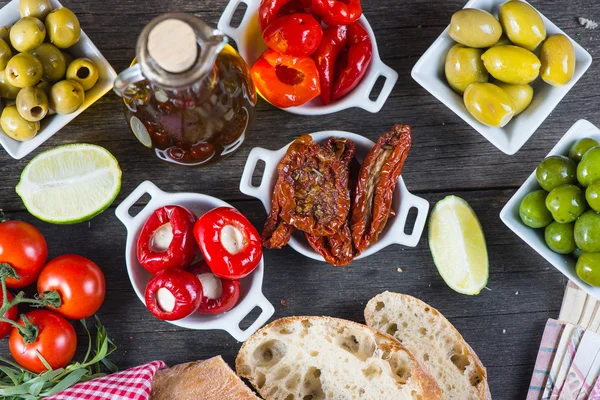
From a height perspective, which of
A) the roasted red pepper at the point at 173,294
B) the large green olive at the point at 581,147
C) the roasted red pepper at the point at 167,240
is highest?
the large green olive at the point at 581,147

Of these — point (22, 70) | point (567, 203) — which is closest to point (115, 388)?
point (22, 70)

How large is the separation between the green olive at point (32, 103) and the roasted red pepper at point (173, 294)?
A: 466 millimetres

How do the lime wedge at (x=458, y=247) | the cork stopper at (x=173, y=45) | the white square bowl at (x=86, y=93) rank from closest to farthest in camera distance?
the cork stopper at (x=173, y=45) → the white square bowl at (x=86, y=93) → the lime wedge at (x=458, y=247)

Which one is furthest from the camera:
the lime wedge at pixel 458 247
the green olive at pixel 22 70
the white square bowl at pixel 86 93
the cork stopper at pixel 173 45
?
the lime wedge at pixel 458 247

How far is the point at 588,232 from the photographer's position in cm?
157

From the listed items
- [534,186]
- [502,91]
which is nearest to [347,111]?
[502,91]

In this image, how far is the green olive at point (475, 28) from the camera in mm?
1599

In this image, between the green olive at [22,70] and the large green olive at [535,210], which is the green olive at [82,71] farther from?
the large green olive at [535,210]

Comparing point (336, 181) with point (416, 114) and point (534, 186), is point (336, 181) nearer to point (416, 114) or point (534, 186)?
point (416, 114)

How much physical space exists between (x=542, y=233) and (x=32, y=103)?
4.19 feet

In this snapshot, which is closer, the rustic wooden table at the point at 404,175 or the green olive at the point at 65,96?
the green olive at the point at 65,96

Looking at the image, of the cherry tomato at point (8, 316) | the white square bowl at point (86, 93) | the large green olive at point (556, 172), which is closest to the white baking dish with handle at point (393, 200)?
the large green olive at point (556, 172)

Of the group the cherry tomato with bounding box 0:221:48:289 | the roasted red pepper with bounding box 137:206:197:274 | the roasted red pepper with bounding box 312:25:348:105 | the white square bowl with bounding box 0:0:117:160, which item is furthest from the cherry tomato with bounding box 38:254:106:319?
the roasted red pepper with bounding box 312:25:348:105

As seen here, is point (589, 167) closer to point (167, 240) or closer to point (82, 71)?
point (167, 240)
